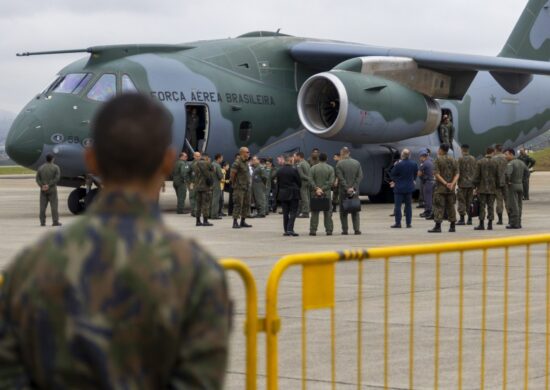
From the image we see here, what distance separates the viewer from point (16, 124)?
76.7 feet

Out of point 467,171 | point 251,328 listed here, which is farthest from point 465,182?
point 251,328

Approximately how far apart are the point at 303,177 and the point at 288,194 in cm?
160

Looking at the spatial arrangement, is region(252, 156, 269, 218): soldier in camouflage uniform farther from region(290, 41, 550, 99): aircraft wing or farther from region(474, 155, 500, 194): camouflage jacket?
region(474, 155, 500, 194): camouflage jacket

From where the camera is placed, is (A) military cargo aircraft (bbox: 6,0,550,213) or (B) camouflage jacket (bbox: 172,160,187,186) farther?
(B) camouflage jacket (bbox: 172,160,187,186)

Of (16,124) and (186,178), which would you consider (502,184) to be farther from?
(16,124)

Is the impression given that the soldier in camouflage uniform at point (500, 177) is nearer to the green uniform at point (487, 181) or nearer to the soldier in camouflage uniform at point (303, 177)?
the green uniform at point (487, 181)

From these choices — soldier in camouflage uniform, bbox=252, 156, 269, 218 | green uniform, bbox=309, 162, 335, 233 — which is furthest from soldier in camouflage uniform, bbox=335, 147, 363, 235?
soldier in camouflage uniform, bbox=252, 156, 269, 218

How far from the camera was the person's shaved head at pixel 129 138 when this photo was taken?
271cm

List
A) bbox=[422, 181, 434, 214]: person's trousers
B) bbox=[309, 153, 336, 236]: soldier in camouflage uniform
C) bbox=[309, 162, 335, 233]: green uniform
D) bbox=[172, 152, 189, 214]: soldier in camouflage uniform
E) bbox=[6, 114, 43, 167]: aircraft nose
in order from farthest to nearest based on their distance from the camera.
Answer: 1. bbox=[172, 152, 189, 214]: soldier in camouflage uniform
2. bbox=[422, 181, 434, 214]: person's trousers
3. bbox=[6, 114, 43, 167]: aircraft nose
4. bbox=[309, 162, 335, 233]: green uniform
5. bbox=[309, 153, 336, 236]: soldier in camouflage uniform

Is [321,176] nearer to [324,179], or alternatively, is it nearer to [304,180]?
[324,179]

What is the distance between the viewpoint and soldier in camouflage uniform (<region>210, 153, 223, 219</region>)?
22.9m

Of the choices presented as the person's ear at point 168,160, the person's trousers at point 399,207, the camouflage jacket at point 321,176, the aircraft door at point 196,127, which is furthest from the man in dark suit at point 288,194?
the person's ear at point 168,160

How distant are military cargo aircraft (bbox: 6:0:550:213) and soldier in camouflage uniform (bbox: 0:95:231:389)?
20408 millimetres

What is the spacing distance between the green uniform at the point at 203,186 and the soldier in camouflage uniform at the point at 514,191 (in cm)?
528
